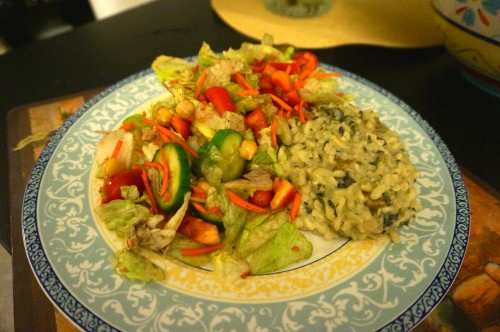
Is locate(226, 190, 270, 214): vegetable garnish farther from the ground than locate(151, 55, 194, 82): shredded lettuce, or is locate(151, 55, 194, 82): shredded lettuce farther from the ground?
locate(151, 55, 194, 82): shredded lettuce

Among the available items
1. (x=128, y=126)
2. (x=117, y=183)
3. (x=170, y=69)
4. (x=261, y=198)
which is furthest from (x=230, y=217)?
(x=170, y=69)

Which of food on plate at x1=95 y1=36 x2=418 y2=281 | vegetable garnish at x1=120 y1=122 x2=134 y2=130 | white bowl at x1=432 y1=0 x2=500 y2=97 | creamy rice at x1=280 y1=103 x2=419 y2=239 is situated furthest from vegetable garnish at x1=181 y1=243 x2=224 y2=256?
white bowl at x1=432 y1=0 x2=500 y2=97

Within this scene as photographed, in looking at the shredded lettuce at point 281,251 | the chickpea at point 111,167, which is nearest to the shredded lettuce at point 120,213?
the chickpea at point 111,167

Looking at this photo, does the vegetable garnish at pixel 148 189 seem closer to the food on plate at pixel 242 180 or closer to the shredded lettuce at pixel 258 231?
the food on plate at pixel 242 180

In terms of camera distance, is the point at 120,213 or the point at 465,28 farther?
the point at 465,28

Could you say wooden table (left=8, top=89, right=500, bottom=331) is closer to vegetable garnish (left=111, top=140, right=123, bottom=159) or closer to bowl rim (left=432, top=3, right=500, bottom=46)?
vegetable garnish (left=111, top=140, right=123, bottom=159)

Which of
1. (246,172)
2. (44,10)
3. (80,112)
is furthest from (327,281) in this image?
(44,10)

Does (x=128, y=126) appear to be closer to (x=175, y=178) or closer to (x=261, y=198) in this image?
(x=175, y=178)
